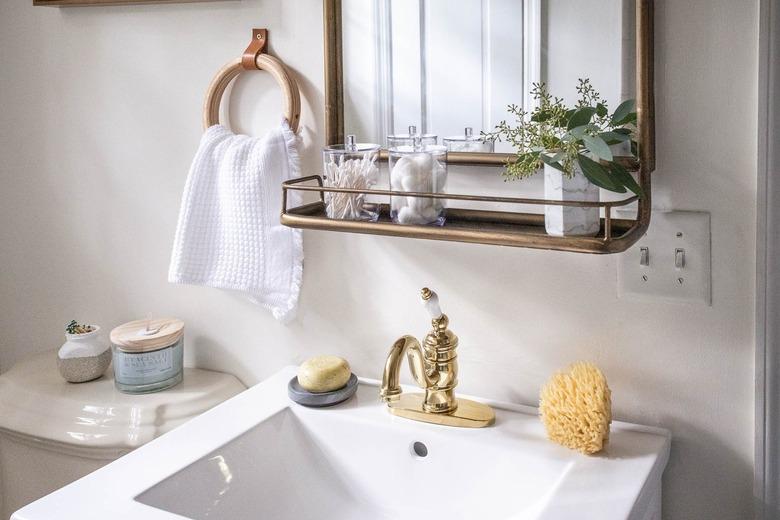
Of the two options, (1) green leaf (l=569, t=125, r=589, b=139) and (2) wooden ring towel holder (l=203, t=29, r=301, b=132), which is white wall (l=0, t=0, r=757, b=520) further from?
(1) green leaf (l=569, t=125, r=589, b=139)

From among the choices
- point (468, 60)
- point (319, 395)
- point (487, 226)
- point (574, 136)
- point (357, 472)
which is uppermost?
point (468, 60)

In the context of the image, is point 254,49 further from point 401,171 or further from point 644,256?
point 644,256

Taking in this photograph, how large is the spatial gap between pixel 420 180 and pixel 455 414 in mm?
339

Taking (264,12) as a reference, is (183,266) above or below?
below

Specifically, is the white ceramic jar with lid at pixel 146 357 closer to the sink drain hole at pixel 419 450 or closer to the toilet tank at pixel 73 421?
the toilet tank at pixel 73 421

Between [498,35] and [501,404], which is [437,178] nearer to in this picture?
[498,35]

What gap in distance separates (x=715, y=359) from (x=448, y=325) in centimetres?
38

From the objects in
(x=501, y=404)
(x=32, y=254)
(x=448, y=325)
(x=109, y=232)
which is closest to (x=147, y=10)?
(x=109, y=232)

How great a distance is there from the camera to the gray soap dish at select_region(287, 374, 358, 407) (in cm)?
119

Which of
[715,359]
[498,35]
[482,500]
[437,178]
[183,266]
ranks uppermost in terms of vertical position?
[498,35]

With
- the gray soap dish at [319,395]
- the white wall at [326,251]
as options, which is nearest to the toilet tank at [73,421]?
the white wall at [326,251]

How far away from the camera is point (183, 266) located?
1.35 meters

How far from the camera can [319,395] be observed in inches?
46.9

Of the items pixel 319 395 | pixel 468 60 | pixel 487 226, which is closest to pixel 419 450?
pixel 319 395
